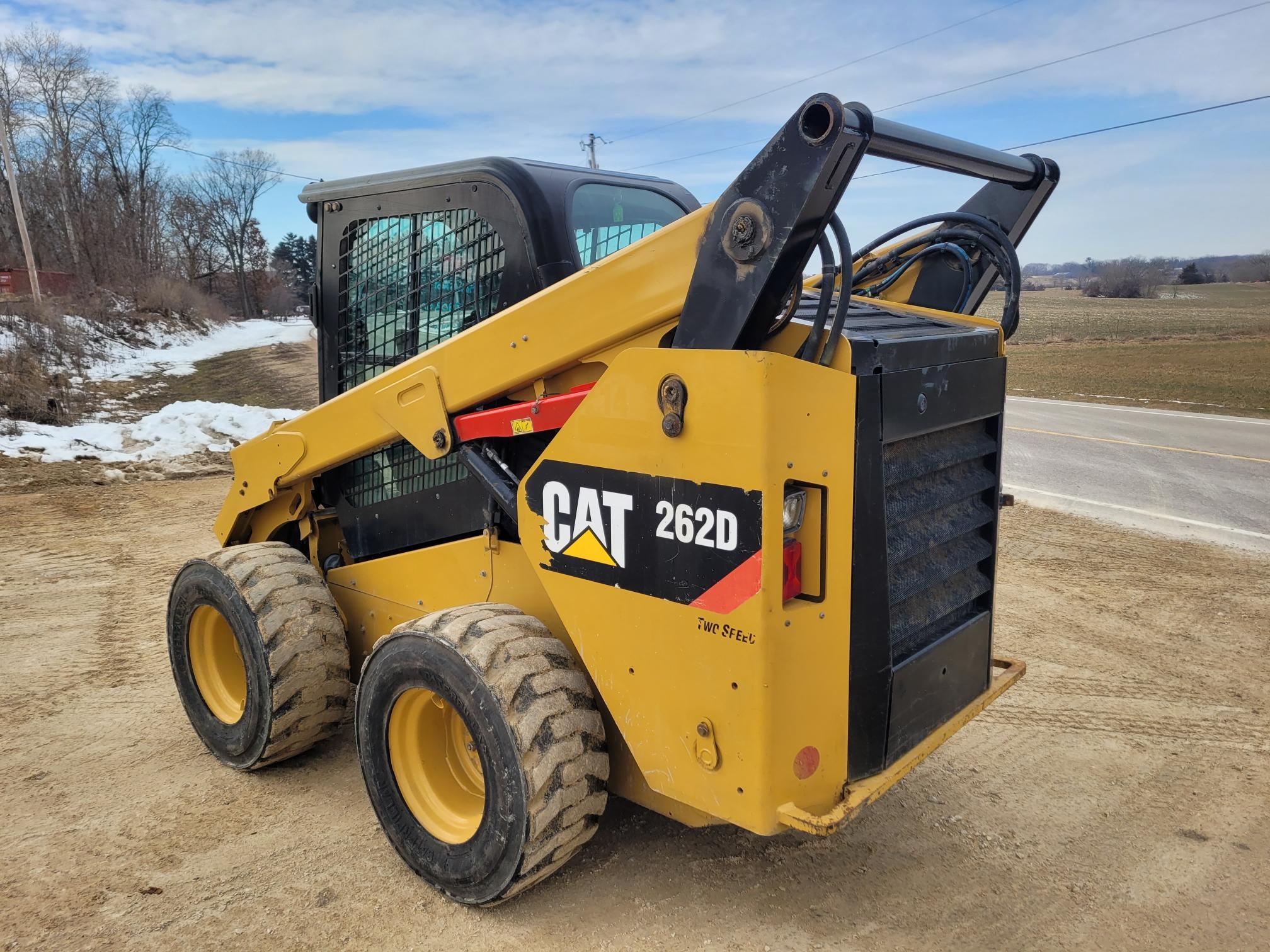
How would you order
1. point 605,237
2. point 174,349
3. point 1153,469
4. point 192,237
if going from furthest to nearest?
1. point 192,237
2. point 174,349
3. point 1153,469
4. point 605,237

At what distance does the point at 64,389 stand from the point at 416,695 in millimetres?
14748

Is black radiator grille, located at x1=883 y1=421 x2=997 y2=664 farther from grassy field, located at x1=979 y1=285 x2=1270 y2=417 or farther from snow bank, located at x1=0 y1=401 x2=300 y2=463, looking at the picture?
snow bank, located at x1=0 y1=401 x2=300 y2=463

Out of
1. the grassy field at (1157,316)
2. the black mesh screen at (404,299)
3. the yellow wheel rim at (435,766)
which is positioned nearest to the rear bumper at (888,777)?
the yellow wheel rim at (435,766)

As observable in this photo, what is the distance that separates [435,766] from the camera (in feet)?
10.3

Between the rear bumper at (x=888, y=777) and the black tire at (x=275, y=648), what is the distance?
216 centimetres

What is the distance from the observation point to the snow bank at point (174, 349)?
22764mm

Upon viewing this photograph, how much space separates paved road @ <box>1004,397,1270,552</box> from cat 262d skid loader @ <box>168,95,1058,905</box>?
18.3 ft

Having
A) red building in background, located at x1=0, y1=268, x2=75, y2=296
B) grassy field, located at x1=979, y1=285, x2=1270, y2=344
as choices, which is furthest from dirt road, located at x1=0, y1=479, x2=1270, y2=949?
red building in background, located at x1=0, y1=268, x2=75, y2=296

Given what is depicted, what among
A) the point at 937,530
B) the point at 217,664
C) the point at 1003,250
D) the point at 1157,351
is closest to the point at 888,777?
the point at 937,530

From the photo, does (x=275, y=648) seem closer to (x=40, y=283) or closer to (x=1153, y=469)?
(x=1153, y=469)

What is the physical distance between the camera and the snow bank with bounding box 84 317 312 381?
74.7 feet

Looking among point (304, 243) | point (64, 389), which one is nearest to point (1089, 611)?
point (64, 389)

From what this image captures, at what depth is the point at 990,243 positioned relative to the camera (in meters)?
3.45

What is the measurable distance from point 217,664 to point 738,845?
2.55 m
